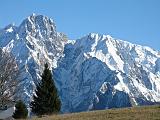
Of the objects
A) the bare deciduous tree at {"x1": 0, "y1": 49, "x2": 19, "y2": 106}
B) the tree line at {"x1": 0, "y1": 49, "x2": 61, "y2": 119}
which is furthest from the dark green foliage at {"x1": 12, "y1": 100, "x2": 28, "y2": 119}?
the bare deciduous tree at {"x1": 0, "y1": 49, "x2": 19, "y2": 106}

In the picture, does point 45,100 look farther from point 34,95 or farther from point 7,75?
point 7,75

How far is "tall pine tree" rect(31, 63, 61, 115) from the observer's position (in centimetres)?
7512

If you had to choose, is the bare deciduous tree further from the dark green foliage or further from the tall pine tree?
the tall pine tree

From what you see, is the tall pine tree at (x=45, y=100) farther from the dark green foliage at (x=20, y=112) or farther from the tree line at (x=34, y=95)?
the dark green foliage at (x=20, y=112)

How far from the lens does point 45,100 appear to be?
7588 cm

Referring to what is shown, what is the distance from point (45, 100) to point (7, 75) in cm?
839

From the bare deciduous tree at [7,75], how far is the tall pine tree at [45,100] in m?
6.03

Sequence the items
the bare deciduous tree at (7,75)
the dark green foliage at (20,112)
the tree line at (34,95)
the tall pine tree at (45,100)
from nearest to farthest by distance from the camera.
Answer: the tall pine tree at (45,100) < the tree line at (34,95) < the dark green foliage at (20,112) < the bare deciduous tree at (7,75)

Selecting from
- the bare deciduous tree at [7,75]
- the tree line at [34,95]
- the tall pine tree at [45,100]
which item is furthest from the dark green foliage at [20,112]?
the bare deciduous tree at [7,75]

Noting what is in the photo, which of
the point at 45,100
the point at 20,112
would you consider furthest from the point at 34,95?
the point at 20,112

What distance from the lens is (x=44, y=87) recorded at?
77000 millimetres

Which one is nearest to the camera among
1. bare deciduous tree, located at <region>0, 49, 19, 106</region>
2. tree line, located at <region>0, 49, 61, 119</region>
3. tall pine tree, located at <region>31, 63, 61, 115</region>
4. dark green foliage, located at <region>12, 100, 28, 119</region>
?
tall pine tree, located at <region>31, 63, 61, 115</region>

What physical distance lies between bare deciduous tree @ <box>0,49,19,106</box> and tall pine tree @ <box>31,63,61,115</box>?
19.8 ft

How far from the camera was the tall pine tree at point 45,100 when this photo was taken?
75.1m
